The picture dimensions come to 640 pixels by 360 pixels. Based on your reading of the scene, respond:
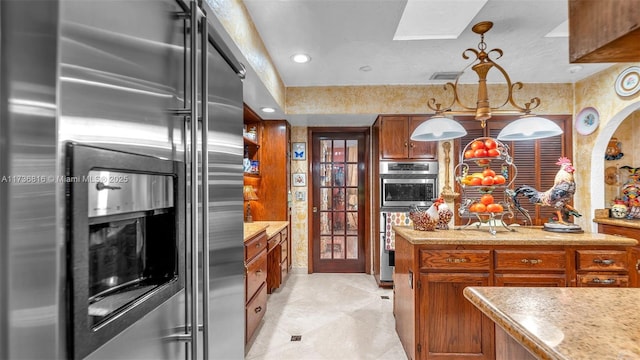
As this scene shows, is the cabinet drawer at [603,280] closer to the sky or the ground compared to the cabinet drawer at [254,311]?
closer to the sky

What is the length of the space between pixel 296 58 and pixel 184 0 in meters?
2.30

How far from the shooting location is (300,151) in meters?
4.47

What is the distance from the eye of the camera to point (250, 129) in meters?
4.13

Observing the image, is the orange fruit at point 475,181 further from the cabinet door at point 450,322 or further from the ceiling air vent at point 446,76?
the ceiling air vent at point 446,76

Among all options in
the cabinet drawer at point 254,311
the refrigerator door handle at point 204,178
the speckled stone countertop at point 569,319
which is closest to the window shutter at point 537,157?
the cabinet drawer at point 254,311

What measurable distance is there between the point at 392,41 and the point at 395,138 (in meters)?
1.38

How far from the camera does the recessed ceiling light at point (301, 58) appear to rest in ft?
9.80

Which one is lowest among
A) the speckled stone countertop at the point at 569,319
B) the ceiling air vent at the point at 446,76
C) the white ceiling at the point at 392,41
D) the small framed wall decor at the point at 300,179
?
the speckled stone countertop at the point at 569,319

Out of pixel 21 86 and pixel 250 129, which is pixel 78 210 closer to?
pixel 21 86

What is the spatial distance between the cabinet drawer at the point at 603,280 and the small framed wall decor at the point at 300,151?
3.28 metres

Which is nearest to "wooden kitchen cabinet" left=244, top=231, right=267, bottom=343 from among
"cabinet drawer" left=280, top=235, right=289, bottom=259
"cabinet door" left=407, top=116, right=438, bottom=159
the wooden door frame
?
"cabinet drawer" left=280, top=235, right=289, bottom=259

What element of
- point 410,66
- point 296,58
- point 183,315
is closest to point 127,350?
point 183,315

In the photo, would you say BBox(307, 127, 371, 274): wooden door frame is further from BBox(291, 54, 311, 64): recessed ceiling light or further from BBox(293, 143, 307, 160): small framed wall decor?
BBox(291, 54, 311, 64): recessed ceiling light

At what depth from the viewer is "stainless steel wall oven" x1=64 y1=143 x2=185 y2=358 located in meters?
0.49
